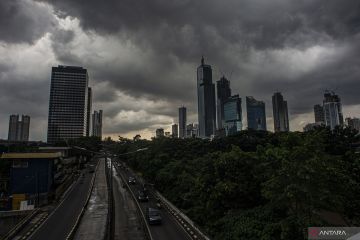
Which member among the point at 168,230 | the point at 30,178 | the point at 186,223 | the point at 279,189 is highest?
the point at 279,189

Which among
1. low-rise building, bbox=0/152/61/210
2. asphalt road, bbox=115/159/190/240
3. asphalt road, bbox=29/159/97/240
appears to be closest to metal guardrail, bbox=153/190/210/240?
asphalt road, bbox=115/159/190/240

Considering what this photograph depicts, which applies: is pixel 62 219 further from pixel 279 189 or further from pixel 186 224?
pixel 279 189

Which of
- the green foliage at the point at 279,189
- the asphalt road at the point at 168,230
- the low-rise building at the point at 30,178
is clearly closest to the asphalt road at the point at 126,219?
the asphalt road at the point at 168,230

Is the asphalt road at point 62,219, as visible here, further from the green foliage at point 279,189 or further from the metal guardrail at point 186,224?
the green foliage at point 279,189

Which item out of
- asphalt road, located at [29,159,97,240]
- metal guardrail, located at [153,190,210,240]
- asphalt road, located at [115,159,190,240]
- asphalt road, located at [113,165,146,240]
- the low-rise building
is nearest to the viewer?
metal guardrail, located at [153,190,210,240]

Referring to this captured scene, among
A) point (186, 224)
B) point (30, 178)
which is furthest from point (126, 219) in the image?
point (30, 178)

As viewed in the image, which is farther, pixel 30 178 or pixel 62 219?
pixel 30 178

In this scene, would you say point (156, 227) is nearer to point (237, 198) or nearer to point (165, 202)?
point (237, 198)

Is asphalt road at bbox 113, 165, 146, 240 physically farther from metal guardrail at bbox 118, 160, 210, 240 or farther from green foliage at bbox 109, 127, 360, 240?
green foliage at bbox 109, 127, 360, 240

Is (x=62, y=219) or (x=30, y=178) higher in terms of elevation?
(x=30, y=178)
